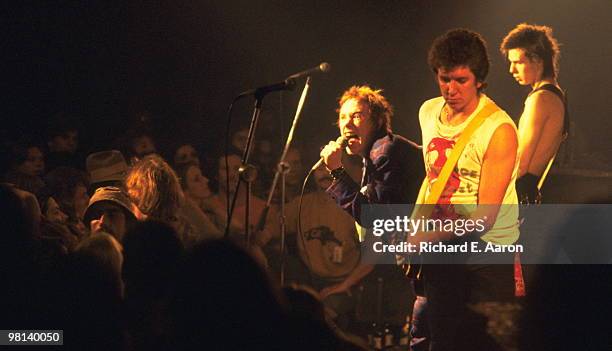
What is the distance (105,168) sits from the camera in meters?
5.71

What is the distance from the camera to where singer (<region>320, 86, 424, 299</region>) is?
521cm

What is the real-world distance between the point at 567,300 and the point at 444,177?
11.8ft

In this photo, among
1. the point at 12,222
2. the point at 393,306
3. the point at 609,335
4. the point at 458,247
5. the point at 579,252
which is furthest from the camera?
the point at 393,306

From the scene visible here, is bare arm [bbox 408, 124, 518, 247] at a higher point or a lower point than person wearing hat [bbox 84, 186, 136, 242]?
higher

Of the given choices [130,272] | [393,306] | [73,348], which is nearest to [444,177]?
[393,306]

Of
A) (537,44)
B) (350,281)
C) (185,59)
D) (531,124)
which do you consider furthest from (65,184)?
(537,44)

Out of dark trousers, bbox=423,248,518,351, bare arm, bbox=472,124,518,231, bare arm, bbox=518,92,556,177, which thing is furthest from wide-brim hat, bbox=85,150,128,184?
bare arm, bbox=518,92,556,177

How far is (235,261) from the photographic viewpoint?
5.39 feet

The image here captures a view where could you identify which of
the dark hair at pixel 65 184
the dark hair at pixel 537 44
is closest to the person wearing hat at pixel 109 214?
the dark hair at pixel 65 184

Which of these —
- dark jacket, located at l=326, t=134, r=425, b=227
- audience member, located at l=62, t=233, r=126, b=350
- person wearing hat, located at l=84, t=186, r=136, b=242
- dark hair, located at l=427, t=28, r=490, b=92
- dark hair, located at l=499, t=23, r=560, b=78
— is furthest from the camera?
dark jacket, located at l=326, t=134, r=425, b=227

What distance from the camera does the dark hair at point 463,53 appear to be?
490cm

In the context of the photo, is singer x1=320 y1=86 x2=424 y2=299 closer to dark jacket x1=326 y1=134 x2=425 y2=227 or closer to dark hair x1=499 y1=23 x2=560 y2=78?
dark jacket x1=326 y1=134 x2=425 y2=227

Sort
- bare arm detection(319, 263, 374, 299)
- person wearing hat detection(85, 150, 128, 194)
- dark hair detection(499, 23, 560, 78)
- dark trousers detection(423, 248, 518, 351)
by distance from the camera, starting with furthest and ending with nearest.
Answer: bare arm detection(319, 263, 374, 299) < person wearing hat detection(85, 150, 128, 194) < dark hair detection(499, 23, 560, 78) < dark trousers detection(423, 248, 518, 351)

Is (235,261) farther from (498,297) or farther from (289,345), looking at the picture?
(498,297)
